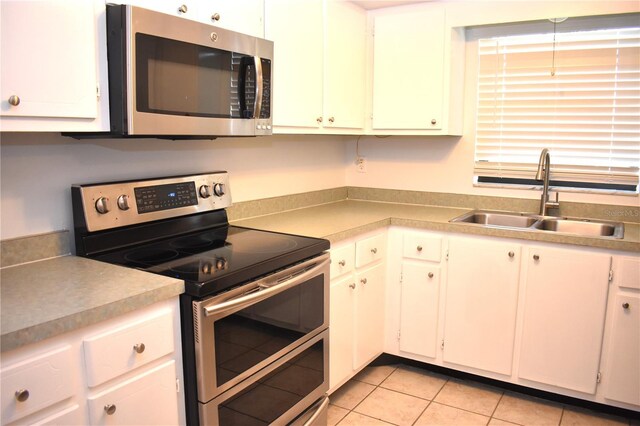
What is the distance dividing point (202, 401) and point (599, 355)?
1.84m

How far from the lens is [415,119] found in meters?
2.91

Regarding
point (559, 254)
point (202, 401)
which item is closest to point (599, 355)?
point (559, 254)

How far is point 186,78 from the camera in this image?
5.89ft

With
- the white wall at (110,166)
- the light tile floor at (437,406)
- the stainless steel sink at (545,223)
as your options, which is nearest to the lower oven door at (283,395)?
the light tile floor at (437,406)

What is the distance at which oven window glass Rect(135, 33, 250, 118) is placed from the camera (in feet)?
5.36

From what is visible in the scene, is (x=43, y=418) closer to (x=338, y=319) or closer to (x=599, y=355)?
(x=338, y=319)

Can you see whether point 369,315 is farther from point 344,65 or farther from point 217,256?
point 344,65

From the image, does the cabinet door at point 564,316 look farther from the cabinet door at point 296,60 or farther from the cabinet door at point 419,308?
the cabinet door at point 296,60

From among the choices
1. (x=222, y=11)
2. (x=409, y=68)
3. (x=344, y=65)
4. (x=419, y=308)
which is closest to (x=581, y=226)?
(x=419, y=308)

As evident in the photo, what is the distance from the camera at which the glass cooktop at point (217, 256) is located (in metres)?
1.60

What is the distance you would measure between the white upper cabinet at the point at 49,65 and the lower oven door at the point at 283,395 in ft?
3.17

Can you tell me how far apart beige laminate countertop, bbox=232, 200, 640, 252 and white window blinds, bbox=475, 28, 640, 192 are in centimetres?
37

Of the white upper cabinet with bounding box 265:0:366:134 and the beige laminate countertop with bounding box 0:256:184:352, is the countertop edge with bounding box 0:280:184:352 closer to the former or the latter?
the beige laminate countertop with bounding box 0:256:184:352

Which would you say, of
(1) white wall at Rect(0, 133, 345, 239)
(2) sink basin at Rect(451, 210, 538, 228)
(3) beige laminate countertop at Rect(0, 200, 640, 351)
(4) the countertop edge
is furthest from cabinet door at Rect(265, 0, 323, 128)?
(4) the countertop edge
